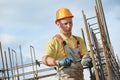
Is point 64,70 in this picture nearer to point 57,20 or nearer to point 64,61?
point 64,61

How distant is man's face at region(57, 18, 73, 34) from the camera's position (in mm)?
6117

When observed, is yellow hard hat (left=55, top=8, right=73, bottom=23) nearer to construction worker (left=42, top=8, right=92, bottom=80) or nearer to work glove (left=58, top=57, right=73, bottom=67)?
construction worker (left=42, top=8, right=92, bottom=80)

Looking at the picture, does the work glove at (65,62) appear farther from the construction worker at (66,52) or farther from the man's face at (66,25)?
the man's face at (66,25)

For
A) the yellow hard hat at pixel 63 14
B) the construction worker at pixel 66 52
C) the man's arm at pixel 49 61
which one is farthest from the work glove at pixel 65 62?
the yellow hard hat at pixel 63 14

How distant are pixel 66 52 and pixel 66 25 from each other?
1.72 feet

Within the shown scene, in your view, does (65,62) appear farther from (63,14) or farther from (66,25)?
(63,14)

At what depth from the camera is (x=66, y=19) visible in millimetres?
6168

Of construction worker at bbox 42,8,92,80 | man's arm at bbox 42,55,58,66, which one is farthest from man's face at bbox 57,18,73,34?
man's arm at bbox 42,55,58,66

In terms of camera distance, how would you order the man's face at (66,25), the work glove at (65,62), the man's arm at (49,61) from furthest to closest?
1. the man's face at (66,25)
2. the man's arm at (49,61)
3. the work glove at (65,62)

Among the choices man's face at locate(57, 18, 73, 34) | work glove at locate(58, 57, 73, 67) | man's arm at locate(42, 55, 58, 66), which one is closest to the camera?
work glove at locate(58, 57, 73, 67)

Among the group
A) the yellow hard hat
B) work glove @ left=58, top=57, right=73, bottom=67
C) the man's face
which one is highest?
the yellow hard hat

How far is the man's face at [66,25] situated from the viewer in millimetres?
6117

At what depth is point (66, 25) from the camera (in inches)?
241

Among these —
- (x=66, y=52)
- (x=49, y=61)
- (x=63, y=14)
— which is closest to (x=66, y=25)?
(x=63, y=14)
